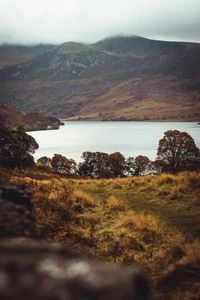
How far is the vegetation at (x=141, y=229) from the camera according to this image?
6863mm

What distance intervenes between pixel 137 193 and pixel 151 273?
8.47 meters

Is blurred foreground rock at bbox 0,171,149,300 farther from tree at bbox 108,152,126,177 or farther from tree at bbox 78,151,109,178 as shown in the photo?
tree at bbox 78,151,109,178

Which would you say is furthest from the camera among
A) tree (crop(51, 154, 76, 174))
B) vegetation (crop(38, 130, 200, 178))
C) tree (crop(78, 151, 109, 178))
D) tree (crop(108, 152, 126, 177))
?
tree (crop(51, 154, 76, 174))

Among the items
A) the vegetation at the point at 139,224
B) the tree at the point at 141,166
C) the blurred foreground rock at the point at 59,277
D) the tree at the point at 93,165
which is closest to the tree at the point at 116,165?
the tree at the point at 93,165

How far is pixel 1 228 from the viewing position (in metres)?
2.21

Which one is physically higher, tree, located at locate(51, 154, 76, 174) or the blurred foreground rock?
the blurred foreground rock

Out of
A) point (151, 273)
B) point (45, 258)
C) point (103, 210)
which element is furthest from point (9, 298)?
point (103, 210)

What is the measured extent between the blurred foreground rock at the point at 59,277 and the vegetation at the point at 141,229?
18.3ft

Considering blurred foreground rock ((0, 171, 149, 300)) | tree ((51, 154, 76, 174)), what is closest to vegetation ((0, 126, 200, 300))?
blurred foreground rock ((0, 171, 149, 300))

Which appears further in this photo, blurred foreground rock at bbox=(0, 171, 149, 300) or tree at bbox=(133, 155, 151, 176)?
tree at bbox=(133, 155, 151, 176)

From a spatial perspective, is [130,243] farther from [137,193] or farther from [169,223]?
[137,193]

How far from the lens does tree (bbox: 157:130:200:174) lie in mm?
34312

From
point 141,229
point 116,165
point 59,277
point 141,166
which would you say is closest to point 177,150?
point 141,166

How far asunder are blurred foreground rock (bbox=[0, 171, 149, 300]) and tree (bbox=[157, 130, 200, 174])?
111ft
